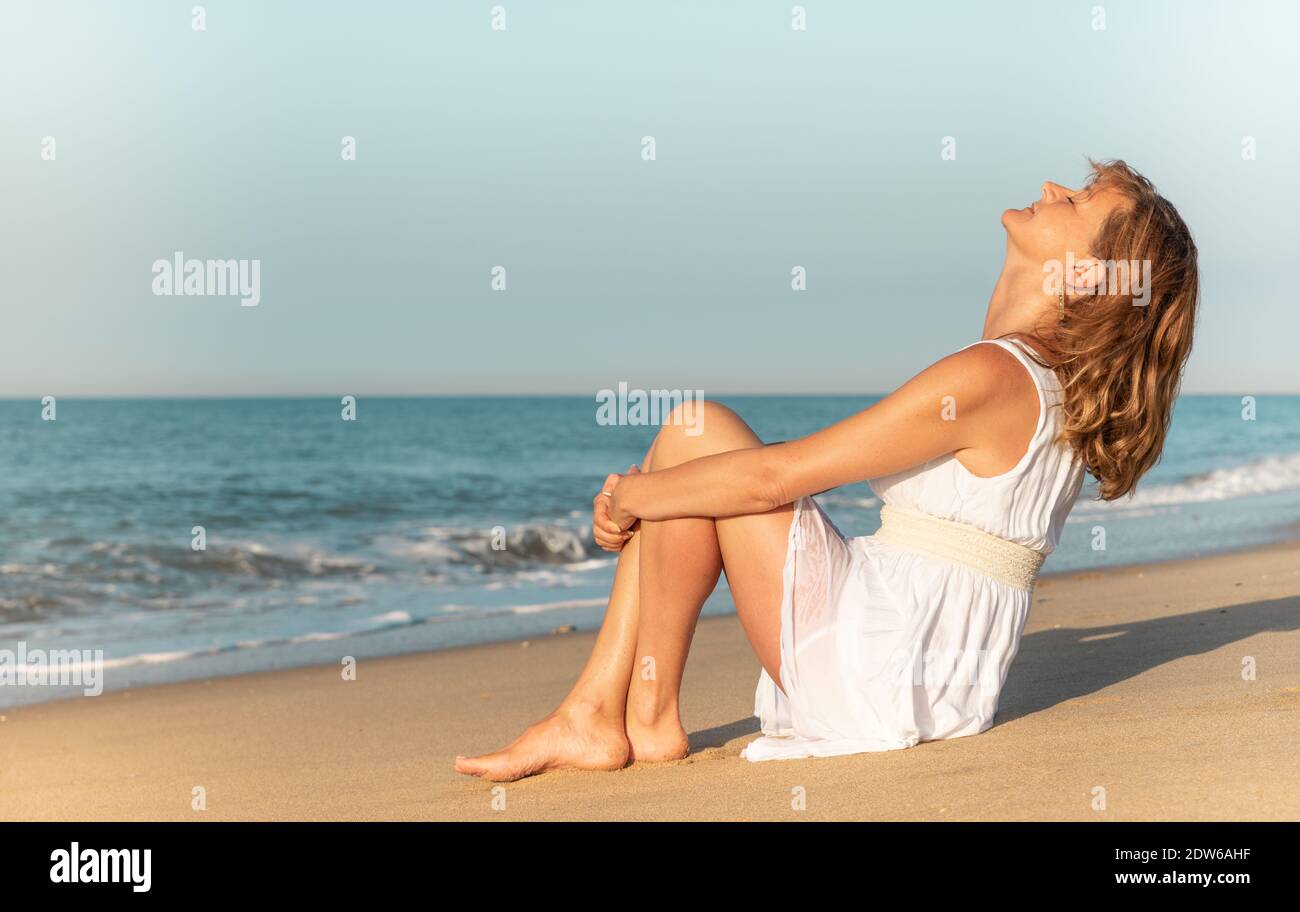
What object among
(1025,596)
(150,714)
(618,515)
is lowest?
(150,714)

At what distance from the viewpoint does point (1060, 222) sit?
9.46ft

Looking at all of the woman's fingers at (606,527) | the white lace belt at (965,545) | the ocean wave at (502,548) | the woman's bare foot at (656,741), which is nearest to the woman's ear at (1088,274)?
the white lace belt at (965,545)

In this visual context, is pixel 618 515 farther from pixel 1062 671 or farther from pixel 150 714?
pixel 150 714

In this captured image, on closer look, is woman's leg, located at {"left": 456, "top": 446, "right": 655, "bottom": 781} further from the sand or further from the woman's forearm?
the woman's forearm

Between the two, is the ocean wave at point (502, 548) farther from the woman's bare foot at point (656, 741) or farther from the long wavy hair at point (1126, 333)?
the long wavy hair at point (1126, 333)

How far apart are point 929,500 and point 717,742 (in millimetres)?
1179

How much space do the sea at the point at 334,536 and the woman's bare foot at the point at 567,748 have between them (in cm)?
154

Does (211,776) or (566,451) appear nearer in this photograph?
(211,776)

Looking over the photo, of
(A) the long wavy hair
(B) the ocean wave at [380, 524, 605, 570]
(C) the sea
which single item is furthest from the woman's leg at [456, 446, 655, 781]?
(B) the ocean wave at [380, 524, 605, 570]

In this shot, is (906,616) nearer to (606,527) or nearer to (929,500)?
(929,500)

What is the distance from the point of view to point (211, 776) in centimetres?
403

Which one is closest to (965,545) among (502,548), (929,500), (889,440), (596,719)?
(929,500)

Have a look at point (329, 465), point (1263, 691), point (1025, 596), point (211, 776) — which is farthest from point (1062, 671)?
point (329, 465)

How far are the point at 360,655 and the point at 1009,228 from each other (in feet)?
16.0
